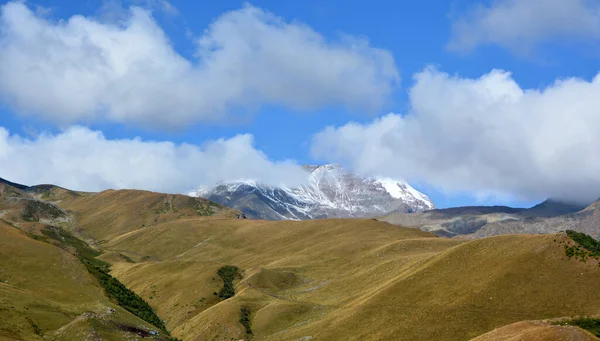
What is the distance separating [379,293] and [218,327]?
2653cm

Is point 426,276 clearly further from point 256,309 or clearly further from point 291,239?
point 291,239

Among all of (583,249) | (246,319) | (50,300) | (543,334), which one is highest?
(50,300)

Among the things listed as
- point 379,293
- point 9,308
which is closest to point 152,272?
point 379,293

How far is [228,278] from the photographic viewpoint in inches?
5354

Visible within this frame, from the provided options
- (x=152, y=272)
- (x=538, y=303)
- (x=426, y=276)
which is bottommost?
(x=538, y=303)

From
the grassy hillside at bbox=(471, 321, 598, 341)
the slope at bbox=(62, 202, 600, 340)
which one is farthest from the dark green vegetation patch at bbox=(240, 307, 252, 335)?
the grassy hillside at bbox=(471, 321, 598, 341)

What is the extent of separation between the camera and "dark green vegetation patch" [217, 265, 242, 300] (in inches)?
4938

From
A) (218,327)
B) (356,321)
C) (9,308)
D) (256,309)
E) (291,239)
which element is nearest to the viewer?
(9,308)

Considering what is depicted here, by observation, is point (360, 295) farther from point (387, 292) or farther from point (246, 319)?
point (246, 319)

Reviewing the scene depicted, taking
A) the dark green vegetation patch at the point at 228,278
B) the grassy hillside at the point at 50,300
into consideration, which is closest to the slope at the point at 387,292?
the dark green vegetation patch at the point at 228,278

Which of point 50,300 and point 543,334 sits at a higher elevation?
point 50,300

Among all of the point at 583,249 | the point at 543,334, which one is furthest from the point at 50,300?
the point at 583,249

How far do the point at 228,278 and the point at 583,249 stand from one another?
75160mm

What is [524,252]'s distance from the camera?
292 feet
